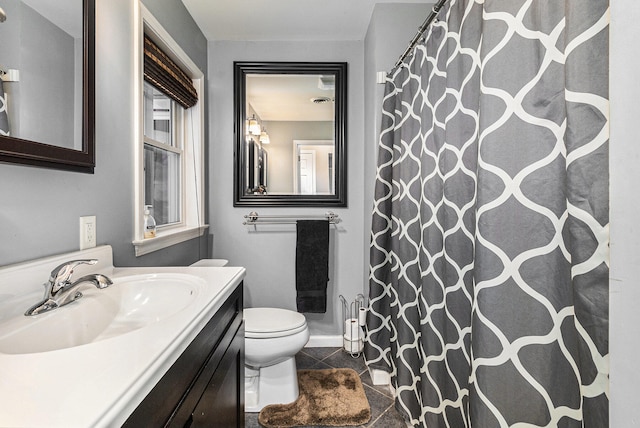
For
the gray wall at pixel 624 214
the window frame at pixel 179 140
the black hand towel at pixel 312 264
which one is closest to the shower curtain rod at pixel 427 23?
the gray wall at pixel 624 214

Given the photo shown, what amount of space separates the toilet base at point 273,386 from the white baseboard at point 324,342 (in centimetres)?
63

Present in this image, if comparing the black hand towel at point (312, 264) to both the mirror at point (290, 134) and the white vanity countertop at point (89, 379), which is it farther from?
the white vanity countertop at point (89, 379)

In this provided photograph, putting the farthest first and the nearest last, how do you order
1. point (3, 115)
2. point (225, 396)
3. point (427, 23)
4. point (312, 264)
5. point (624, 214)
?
point (312, 264) < point (427, 23) < point (225, 396) < point (3, 115) < point (624, 214)

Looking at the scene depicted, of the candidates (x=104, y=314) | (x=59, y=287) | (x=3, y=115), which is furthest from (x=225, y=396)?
(x=3, y=115)

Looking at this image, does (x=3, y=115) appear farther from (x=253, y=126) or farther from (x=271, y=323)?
(x=253, y=126)

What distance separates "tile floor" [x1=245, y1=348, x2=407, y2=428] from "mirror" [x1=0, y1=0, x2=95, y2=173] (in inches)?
57.4

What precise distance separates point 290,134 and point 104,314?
1.81m

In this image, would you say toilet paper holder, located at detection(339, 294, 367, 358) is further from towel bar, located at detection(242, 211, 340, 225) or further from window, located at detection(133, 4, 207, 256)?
window, located at detection(133, 4, 207, 256)

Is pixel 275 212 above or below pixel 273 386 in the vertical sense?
above

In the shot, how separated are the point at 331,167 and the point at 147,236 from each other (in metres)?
1.33

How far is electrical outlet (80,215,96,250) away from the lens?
43.7 inches

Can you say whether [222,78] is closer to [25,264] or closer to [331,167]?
[331,167]

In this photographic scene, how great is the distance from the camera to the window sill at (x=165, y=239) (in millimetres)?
1471

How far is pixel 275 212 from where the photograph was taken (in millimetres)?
2438
